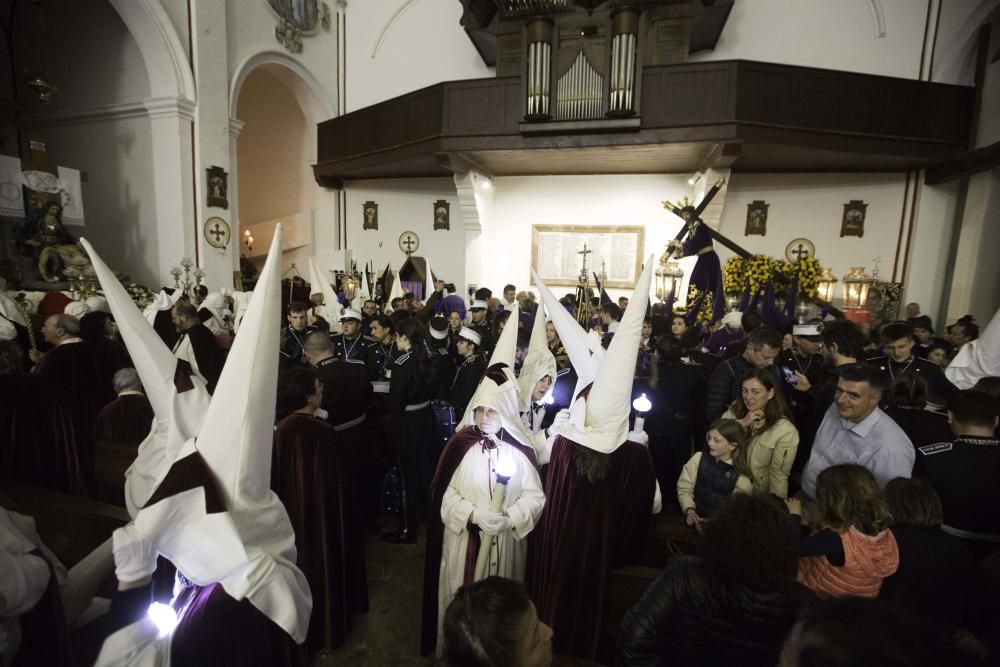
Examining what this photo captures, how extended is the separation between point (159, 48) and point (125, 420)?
8.98 metres

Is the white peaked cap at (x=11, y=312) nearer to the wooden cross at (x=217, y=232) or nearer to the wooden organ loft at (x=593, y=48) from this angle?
the wooden cross at (x=217, y=232)

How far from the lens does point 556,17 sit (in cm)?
906

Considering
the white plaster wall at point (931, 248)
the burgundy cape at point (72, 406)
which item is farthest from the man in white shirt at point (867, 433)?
the white plaster wall at point (931, 248)

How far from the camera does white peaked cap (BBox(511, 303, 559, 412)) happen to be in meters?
3.54

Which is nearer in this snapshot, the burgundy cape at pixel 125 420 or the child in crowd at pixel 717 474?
the child in crowd at pixel 717 474

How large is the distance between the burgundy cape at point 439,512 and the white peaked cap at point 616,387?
422 millimetres

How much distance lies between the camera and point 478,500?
104 inches

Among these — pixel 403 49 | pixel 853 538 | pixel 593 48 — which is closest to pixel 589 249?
pixel 593 48

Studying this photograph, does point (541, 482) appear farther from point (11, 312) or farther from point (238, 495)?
point (11, 312)

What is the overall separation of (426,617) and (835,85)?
10.3m

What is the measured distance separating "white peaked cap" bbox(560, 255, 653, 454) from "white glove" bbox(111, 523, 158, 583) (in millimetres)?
1879

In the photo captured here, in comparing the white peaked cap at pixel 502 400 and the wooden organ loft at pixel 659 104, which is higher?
the wooden organ loft at pixel 659 104

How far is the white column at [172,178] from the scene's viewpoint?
934 centimetres

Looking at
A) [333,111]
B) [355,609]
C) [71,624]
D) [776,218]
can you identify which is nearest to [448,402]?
[355,609]
